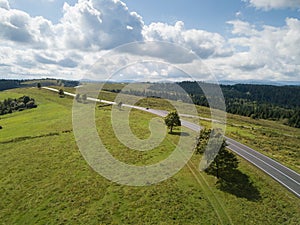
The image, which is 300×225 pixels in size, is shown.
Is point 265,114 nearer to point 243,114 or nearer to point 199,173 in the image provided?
point 243,114

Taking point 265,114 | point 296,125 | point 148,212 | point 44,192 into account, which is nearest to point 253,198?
point 148,212

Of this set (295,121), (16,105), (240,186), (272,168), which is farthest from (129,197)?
(295,121)

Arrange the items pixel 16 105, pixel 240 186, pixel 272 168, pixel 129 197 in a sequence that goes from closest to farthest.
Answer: pixel 129 197 → pixel 240 186 → pixel 272 168 → pixel 16 105

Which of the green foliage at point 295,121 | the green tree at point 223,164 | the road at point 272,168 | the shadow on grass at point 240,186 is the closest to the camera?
the shadow on grass at point 240,186

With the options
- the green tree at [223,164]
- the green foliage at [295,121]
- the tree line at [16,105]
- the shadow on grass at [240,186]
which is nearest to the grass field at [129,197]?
the shadow on grass at [240,186]

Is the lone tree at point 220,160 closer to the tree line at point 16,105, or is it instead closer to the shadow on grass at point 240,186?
the shadow on grass at point 240,186

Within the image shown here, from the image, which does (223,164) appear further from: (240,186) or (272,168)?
(272,168)
